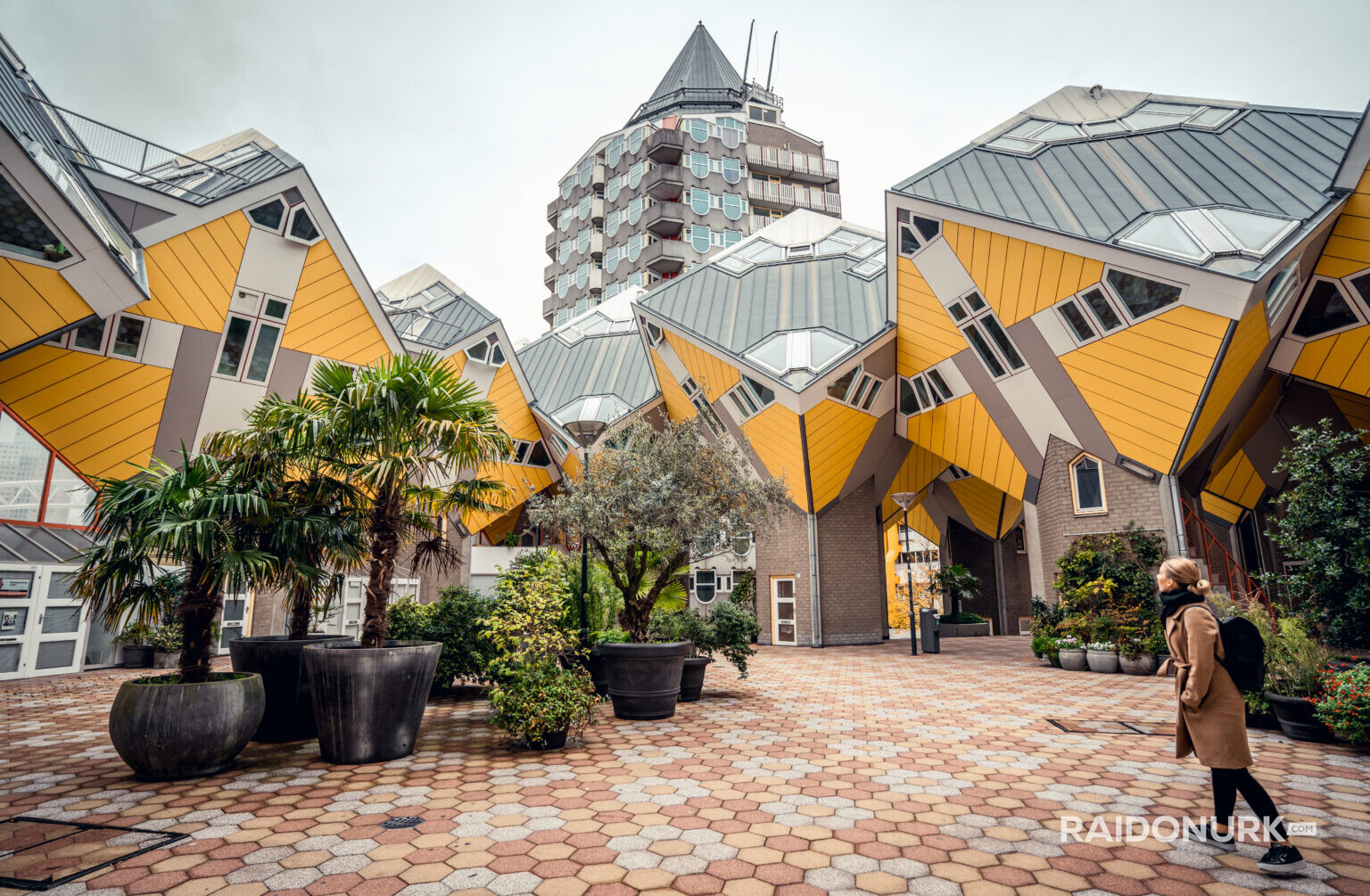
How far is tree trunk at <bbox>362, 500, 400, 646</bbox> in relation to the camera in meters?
6.55

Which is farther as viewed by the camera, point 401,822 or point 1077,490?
point 1077,490

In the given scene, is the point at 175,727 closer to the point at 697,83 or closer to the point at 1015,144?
the point at 1015,144

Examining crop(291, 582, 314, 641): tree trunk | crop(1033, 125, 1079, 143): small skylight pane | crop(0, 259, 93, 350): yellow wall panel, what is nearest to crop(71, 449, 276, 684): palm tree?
crop(291, 582, 314, 641): tree trunk

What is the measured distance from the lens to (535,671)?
714 cm

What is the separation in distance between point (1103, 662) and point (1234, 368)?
6.30 meters

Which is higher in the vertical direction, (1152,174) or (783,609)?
(1152,174)

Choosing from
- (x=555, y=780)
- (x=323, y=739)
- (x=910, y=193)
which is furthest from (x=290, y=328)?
(x=910, y=193)

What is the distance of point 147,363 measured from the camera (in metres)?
13.5

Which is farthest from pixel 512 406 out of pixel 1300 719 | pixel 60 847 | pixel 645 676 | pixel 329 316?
pixel 1300 719

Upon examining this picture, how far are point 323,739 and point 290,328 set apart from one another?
11.8 m

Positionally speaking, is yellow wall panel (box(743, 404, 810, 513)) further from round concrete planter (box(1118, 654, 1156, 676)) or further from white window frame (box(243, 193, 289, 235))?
white window frame (box(243, 193, 289, 235))

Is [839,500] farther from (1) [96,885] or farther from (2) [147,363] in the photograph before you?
(1) [96,885]

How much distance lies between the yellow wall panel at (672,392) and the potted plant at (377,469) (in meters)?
15.3

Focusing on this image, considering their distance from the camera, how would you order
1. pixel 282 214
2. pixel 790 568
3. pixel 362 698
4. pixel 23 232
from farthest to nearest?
1. pixel 790 568
2. pixel 282 214
3. pixel 23 232
4. pixel 362 698
